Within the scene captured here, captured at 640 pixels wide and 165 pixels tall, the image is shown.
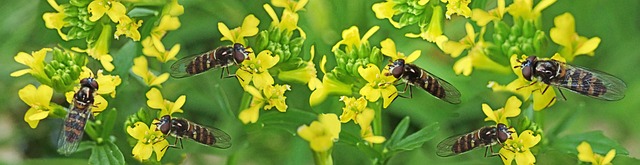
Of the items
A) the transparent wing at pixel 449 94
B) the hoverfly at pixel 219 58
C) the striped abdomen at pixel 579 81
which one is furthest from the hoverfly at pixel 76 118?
the striped abdomen at pixel 579 81

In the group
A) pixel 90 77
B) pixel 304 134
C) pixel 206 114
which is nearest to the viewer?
pixel 304 134

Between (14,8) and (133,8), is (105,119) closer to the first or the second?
(133,8)

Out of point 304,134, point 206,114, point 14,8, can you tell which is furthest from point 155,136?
point 14,8

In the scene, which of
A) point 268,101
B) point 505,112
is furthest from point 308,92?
point 505,112

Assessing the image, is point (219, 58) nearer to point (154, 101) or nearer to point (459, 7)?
point (154, 101)

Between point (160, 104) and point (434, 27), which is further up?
point (434, 27)

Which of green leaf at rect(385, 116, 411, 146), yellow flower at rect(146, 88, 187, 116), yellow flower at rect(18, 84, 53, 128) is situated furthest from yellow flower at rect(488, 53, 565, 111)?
yellow flower at rect(18, 84, 53, 128)

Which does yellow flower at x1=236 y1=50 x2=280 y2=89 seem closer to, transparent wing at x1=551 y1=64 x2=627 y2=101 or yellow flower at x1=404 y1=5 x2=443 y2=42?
yellow flower at x1=404 y1=5 x2=443 y2=42
